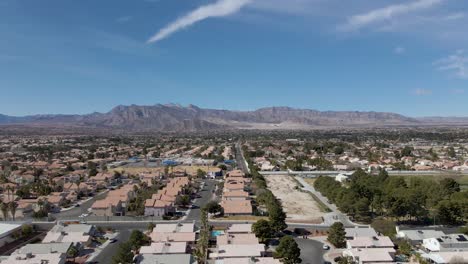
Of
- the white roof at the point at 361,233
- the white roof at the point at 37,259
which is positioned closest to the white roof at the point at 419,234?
the white roof at the point at 361,233

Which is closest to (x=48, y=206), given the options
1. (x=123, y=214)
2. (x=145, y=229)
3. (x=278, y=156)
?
(x=123, y=214)

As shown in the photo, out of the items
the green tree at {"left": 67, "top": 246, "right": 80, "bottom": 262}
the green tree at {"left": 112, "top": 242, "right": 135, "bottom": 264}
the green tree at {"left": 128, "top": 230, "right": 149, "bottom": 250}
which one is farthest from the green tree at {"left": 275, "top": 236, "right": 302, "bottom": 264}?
the green tree at {"left": 67, "top": 246, "right": 80, "bottom": 262}

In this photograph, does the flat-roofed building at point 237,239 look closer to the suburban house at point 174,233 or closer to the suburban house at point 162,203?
the suburban house at point 174,233

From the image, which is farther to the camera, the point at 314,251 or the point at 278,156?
the point at 278,156

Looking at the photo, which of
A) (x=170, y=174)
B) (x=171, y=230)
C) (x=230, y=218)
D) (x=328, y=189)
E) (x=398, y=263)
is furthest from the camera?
(x=170, y=174)

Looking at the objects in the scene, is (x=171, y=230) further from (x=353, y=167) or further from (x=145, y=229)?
(x=353, y=167)

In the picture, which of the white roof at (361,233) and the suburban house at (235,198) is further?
the suburban house at (235,198)
